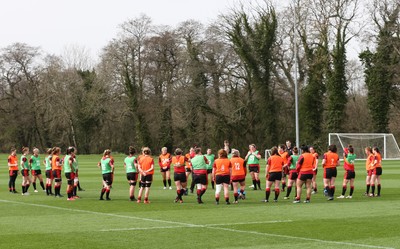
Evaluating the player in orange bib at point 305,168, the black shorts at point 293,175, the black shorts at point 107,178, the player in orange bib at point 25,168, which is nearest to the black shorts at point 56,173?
the black shorts at point 107,178

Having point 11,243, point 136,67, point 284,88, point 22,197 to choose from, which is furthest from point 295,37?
point 11,243

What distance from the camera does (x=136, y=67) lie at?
8612 cm

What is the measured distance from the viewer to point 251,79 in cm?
7712

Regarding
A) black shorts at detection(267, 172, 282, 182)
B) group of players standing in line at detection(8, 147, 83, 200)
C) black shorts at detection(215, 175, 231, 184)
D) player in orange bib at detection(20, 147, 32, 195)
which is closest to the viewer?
black shorts at detection(215, 175, 231, 184)

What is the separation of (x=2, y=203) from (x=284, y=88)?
2222 inches

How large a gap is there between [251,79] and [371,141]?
15.6 metres

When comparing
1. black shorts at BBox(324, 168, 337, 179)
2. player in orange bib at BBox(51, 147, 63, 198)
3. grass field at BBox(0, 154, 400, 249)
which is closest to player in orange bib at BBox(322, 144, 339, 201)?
black shorts at BBox(324, 168, 337, 179)

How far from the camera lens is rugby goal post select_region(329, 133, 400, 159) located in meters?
66.4

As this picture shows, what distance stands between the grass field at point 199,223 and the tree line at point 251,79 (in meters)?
49.2

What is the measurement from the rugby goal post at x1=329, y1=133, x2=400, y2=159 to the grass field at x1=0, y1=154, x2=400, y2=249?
1570 inches

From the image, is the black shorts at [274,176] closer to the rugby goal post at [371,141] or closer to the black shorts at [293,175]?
the black shorts at [293,175]

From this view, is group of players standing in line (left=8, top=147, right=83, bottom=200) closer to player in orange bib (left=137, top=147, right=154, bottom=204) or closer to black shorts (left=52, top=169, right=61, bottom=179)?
black shorts (left=52, top=169, right=61, bottom=179)

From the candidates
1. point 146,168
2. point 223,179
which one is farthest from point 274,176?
point 146,168

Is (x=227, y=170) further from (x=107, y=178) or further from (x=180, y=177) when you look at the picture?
(x=107, y=178)
